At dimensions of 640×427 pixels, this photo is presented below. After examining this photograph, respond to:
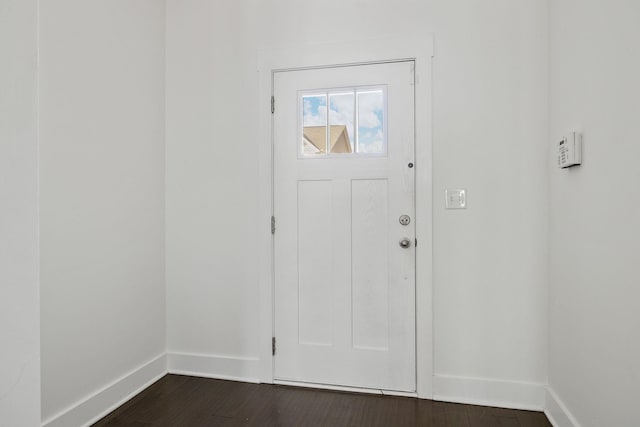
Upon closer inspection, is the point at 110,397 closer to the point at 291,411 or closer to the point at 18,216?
the point at 291,411

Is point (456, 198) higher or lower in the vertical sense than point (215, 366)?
higher

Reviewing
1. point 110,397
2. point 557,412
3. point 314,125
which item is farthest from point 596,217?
point 110,397

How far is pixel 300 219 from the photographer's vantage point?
238cm

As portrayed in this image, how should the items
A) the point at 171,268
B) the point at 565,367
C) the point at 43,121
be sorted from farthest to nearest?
the point at 171,268
the point at 565,367
the point at 43,121

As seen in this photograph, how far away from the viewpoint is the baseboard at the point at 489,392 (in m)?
2.05

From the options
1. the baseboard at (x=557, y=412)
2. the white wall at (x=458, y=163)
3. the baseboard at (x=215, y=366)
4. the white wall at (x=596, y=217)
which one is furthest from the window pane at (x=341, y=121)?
the baseboard at (x=557, y=412)

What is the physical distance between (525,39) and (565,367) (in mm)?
1801

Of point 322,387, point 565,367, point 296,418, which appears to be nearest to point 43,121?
point 296,418

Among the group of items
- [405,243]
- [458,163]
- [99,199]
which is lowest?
[405,243]

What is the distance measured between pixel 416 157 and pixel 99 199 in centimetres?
186

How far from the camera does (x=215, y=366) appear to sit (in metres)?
2.49

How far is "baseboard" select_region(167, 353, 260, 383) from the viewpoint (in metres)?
2.43

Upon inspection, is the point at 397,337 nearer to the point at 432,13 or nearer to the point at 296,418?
the point at 296,418

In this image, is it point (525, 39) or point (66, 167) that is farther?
point (525, 39)
